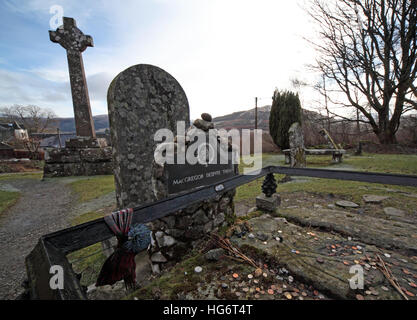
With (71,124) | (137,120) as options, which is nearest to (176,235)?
(137,120)

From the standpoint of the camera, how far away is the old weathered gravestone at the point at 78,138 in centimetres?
721

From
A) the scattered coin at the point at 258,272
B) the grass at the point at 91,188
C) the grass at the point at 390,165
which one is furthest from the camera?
the grass at the point at 390,165

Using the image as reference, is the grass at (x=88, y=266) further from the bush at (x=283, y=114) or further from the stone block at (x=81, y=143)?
the bush at (x=283, y=114)

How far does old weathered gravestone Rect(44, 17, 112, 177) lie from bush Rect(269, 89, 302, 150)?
1292 cm

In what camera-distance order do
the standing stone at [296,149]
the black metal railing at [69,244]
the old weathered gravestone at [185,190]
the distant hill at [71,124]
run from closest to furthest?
1. the black metal railing at [69,244]
2. the old weathered gravestone at [185,190]
3. the standing stone at [296,149]
4. the distant hill at [71,124]

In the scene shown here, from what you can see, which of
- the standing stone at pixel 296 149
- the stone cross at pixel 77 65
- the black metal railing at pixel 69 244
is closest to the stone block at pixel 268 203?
the black metal railing at pixel 69 244

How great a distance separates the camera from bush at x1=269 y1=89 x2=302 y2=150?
577 inches

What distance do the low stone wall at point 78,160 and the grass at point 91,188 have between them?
112 centimetres

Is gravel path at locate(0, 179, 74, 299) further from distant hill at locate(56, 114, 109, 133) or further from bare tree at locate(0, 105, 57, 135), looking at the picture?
distant hill at locate(56, 114, 109, 133)

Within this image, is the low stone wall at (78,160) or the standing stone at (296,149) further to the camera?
the low stone wall at (78,160)

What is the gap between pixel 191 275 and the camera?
1.68m

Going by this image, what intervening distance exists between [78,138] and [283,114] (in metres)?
14.3

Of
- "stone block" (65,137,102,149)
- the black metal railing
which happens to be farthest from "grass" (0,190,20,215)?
the black metal railing
